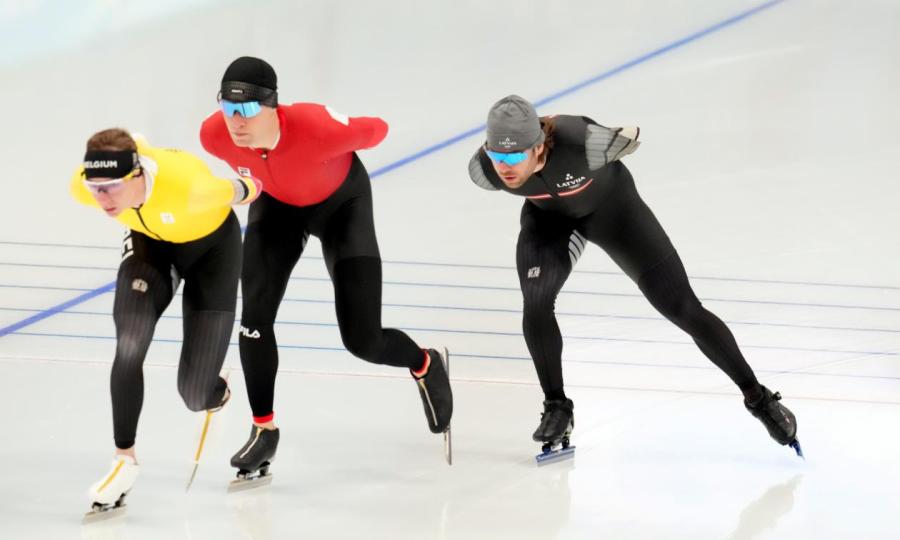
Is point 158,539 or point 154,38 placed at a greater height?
point 158,539

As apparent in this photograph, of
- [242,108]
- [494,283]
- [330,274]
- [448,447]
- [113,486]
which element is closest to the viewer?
[113,486]

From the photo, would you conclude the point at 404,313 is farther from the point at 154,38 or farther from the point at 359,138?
the point at 154,38

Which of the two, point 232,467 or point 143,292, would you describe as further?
point 232,467

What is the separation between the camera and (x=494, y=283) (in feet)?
21.0

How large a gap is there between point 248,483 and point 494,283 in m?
2.44

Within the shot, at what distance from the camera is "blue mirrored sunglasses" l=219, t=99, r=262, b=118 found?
4.06 metres

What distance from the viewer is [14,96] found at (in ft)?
28.0

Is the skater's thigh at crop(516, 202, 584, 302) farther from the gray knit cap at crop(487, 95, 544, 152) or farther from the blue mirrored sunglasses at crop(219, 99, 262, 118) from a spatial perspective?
the blue mirrored sunglasses at crop(219, 99, 262, 118)

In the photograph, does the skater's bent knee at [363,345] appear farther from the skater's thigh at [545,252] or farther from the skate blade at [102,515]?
the skate blade at [102,515]

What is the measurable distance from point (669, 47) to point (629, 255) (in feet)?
18.8

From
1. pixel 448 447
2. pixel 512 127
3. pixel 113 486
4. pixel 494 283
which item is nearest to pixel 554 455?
pixel 448 447

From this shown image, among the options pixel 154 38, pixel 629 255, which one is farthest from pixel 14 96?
pixel 629 255

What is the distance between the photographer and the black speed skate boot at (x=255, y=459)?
165 inches

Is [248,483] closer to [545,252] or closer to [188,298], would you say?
[188,298]
